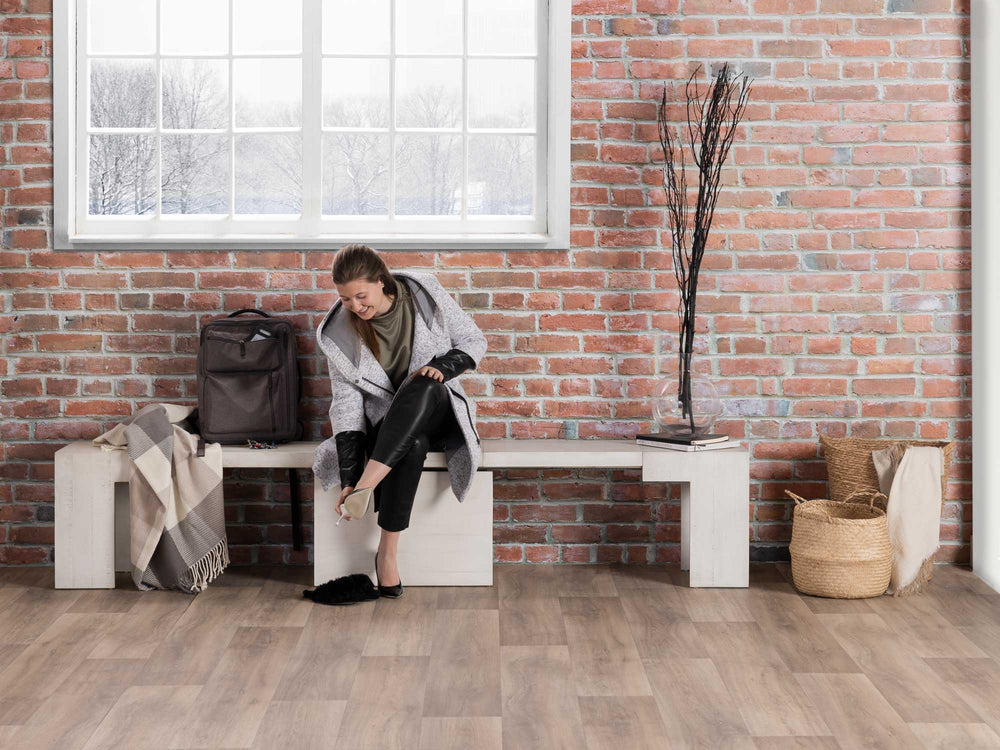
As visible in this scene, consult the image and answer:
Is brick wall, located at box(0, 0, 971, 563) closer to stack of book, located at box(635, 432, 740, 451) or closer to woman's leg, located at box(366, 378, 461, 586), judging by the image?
stack of book, located at box(635, 432, 740, 451)

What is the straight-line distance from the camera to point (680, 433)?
359cm

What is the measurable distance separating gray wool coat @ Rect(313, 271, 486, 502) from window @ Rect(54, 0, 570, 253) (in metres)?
0.40

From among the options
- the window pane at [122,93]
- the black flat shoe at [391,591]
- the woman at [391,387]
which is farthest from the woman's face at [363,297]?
the window pane at [122,93]

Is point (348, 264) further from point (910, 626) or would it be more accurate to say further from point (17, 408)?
point (910, 626)

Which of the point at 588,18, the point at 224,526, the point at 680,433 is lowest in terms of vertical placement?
the point at 224,526

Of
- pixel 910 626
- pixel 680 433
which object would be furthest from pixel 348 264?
pixel 910 626

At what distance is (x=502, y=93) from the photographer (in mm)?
3873

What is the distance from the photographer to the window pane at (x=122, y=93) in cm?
387

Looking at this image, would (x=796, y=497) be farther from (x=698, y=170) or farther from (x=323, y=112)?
(x=323, y=112)

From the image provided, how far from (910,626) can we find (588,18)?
7.94 ft

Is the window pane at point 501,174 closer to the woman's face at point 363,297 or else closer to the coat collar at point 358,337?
the coat collar at point 358,337

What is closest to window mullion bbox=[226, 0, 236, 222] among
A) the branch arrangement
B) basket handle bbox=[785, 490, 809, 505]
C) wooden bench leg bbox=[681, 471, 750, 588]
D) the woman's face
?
the woman's face

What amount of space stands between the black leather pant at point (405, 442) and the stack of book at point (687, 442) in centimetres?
77

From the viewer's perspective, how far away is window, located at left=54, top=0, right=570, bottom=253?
12.6ft
